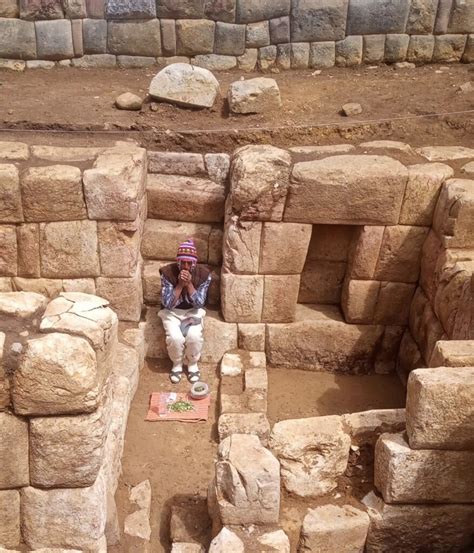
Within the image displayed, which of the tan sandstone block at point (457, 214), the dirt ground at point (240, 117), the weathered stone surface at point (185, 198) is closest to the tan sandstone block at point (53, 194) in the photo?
the weathered stone surface at point (185, 198)

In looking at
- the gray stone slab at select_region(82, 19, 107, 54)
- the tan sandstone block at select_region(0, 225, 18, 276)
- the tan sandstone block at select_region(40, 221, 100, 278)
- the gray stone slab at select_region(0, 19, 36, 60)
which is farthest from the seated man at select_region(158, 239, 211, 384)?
the gray stone slab at select_region(0, 19, 36, 60)

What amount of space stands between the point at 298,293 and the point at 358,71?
15.8 ft

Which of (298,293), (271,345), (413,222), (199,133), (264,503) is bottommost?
(271,345)

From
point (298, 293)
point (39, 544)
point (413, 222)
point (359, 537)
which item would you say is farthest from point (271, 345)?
point (39, 544)

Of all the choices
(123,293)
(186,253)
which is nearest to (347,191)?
(186,253)

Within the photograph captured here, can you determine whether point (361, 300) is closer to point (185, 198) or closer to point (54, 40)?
point (185, 198)

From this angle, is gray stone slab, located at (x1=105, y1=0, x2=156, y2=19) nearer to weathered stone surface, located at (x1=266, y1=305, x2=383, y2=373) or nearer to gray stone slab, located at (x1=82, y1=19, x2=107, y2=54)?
gray stone slab, located at (x1=82, y1=19, x2=107, y2=54)

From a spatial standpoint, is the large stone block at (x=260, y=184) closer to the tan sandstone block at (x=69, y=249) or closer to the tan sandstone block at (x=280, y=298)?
the tan sandstone block at (x=280, y=298)

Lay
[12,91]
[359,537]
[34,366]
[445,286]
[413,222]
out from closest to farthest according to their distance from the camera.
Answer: [34,366], [359,537], [445,286], [413,222], [12,91]

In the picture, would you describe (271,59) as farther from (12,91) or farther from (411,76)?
(12,91)

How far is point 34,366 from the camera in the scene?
3674 millimetres

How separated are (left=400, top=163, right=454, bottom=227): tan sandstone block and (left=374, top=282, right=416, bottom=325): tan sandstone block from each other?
2.53ft

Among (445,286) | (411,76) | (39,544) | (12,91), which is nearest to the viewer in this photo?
(39,544)

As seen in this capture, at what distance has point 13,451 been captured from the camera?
12.8 ft
